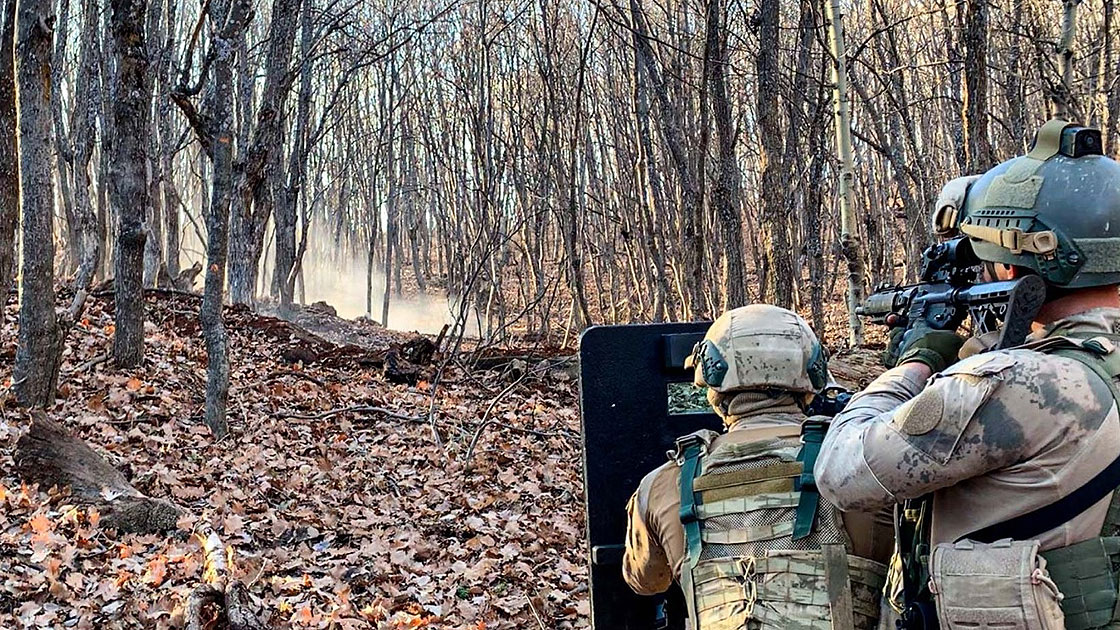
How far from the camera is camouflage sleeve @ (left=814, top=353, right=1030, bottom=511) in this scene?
1910mm

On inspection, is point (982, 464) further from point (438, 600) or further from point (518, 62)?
point (518, 62)

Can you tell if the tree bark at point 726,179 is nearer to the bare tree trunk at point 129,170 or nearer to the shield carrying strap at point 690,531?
the bare tree trunk at point 129,170

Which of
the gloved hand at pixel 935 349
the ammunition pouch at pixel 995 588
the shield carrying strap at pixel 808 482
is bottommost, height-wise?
the ammunition pouch at pixel 995 588

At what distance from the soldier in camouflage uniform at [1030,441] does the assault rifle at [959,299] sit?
0.06 m

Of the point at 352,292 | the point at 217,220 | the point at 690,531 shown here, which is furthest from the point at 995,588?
the point at 352,292

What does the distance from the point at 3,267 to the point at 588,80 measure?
12.5 meters

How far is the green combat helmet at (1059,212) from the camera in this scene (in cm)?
208

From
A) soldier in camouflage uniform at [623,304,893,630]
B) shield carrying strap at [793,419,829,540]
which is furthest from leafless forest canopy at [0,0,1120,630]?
shield carrying strap at [793,419,829,540]

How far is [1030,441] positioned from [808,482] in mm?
547

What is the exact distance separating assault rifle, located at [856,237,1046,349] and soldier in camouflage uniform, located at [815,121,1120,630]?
61 mm

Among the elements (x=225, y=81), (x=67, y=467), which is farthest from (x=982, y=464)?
(x=225, y=81)

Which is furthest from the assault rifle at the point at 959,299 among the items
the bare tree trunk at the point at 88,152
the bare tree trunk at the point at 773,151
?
the bare tree trunk at the point at 88,152

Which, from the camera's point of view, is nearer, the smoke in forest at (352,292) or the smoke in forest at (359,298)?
the smoke in forest at (352,292)

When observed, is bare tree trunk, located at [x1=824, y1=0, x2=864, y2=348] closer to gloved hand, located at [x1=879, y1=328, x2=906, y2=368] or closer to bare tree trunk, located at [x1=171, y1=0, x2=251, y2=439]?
bare tree trunk, located at [x1=171, y1=0, x2=251, y2=439]
